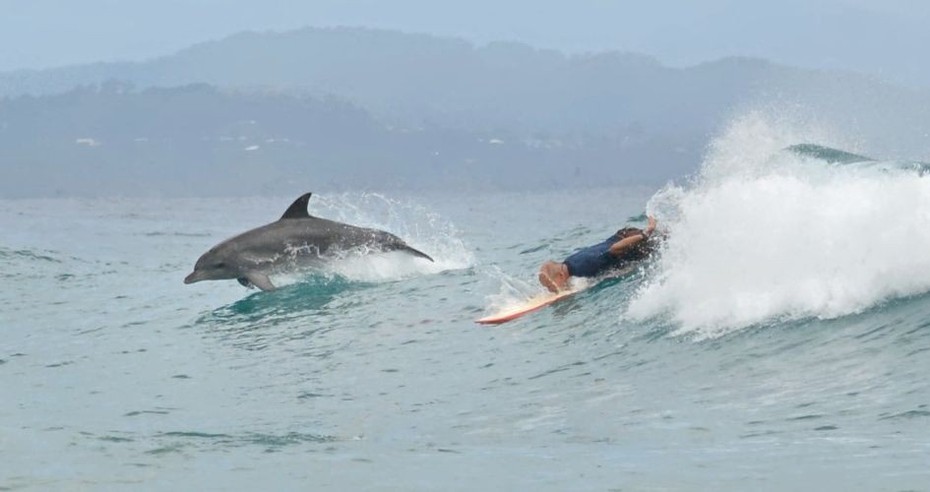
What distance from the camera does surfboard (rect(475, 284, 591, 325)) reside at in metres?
19.0

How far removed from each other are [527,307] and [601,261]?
1280 millimetres

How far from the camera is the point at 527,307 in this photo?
19.3m

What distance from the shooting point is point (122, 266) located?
3706cm

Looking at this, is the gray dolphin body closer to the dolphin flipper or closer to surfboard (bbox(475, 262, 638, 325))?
the dolphin flipper

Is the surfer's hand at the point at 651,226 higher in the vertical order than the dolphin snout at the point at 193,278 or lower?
higher

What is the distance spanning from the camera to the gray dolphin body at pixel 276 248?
75.8 feet

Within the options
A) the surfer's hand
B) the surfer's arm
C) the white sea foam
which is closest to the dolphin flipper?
the surfer's arm

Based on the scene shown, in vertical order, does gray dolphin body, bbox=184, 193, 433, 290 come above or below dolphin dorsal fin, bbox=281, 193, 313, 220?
below

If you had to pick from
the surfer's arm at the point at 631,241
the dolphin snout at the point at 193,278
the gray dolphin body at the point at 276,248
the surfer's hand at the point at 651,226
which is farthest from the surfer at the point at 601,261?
the dolphin snout at the point at 193,278

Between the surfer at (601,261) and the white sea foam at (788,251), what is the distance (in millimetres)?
768

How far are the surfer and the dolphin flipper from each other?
4543 mm

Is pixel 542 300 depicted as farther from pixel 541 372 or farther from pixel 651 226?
pixel 541 372

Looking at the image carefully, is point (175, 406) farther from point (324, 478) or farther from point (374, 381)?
point (324, 478)

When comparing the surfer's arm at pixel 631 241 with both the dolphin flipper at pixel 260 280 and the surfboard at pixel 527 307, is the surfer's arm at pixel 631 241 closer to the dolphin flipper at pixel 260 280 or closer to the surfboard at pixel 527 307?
the surfboard at pixel 527 307
